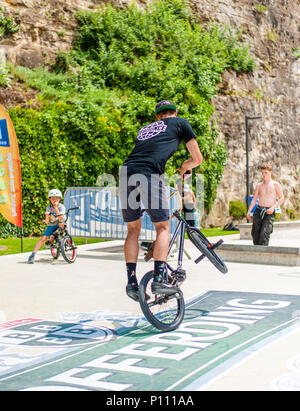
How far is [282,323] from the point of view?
204 inches

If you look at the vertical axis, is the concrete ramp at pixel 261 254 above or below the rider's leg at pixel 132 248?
below

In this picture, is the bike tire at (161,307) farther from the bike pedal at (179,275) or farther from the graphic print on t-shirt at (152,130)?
the graphic print on t-shirt at (152,130)

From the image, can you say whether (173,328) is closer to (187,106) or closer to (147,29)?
(187,106)

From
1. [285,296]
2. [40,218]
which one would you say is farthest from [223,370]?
[40,218]

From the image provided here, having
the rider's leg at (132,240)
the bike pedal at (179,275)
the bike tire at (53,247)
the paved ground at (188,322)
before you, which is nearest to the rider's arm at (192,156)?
the rider's leg at (132,240)

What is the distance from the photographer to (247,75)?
25.5 meters

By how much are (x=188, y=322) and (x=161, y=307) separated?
1.04 ft

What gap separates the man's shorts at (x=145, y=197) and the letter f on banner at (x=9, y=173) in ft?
19.0

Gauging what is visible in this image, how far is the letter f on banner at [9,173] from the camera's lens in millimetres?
10305

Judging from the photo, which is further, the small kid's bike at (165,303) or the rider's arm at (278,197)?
the rider's arm at (278,197)

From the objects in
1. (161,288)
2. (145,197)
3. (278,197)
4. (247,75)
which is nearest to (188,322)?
(161,288)

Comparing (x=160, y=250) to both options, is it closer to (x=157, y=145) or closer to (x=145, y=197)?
(x=145, y=197)

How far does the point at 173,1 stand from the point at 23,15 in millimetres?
7476

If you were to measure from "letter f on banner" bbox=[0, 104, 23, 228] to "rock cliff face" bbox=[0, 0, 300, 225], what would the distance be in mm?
7596
